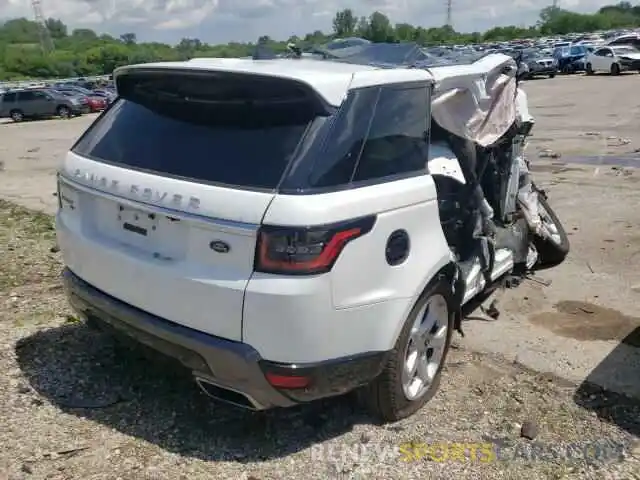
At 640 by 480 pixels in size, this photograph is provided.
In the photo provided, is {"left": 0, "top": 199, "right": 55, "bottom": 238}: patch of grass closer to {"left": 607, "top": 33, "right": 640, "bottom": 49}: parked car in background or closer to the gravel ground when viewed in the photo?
the gravel ground

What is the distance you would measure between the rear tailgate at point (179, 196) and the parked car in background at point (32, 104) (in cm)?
3166

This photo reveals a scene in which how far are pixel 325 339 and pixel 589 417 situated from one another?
1.72m

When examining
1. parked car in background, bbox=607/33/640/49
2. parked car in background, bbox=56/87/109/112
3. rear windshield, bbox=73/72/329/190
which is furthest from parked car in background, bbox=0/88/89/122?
parked car in background, bbox=607/33/640/49

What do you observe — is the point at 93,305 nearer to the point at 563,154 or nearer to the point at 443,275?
the point at 443,275

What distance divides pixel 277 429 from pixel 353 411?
1.45 feet

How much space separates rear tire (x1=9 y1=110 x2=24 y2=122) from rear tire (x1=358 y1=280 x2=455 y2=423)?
32.9 m

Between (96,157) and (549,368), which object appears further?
(549,368)

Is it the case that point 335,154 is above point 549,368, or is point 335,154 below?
above

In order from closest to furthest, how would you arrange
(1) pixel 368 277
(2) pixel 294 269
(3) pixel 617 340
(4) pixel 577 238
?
1. (2) pixel 294 269
2. (1) pixel 368 277
3. (3) pixel 617 340
4. (4) pixel 577 238

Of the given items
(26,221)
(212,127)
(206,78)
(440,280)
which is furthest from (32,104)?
(440,280)

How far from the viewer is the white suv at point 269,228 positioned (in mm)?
2871

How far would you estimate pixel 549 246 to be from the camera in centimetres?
618

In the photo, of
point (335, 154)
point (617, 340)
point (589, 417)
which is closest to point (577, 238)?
point (617, 340)

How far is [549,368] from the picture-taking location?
169 inches
